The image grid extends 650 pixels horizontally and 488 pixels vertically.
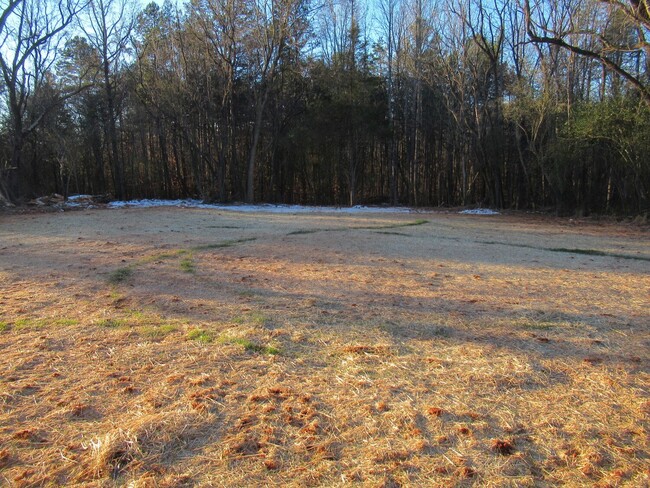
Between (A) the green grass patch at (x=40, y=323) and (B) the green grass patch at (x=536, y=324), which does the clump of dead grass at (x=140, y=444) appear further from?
(B) the green grass patch at (x=536, y=324)

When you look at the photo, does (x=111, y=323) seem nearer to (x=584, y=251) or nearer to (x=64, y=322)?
(x=64, y=322)

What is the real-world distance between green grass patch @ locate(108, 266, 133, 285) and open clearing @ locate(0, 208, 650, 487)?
4 centimetres

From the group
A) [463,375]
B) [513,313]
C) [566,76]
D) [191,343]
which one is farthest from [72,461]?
[566,76]

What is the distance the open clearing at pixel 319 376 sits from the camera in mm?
1824

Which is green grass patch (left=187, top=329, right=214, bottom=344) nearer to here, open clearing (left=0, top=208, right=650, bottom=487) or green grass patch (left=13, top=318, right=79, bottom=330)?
open clearing (left=0, top=208, right=650, bottom=487)

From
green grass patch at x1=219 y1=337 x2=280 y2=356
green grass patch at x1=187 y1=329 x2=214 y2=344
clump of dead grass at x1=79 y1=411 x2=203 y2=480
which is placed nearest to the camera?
clump of dead grass at x1=79 y1=411 x2=203 y2=480

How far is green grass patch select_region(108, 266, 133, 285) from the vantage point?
16.3 ft

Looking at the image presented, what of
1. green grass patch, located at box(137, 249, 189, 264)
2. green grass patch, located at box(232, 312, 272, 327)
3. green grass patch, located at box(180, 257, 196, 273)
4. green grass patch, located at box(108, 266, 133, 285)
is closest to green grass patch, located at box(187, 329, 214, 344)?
green grass patch, located at box(232, 312, 272, 327)

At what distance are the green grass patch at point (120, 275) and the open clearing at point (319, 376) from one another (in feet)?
0.14

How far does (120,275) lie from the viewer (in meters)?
5.21

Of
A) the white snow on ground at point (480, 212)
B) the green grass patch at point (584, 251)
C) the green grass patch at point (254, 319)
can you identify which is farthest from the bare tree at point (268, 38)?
the green grass patch at point (254, 319)

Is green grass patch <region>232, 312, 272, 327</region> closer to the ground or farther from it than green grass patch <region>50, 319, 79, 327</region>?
closer to the ground

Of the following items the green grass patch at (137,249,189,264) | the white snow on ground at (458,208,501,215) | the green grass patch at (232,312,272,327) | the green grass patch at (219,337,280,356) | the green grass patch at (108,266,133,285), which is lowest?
the green grass patch at (219,337,280,356)

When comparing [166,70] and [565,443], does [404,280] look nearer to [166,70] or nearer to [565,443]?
[565,443]
